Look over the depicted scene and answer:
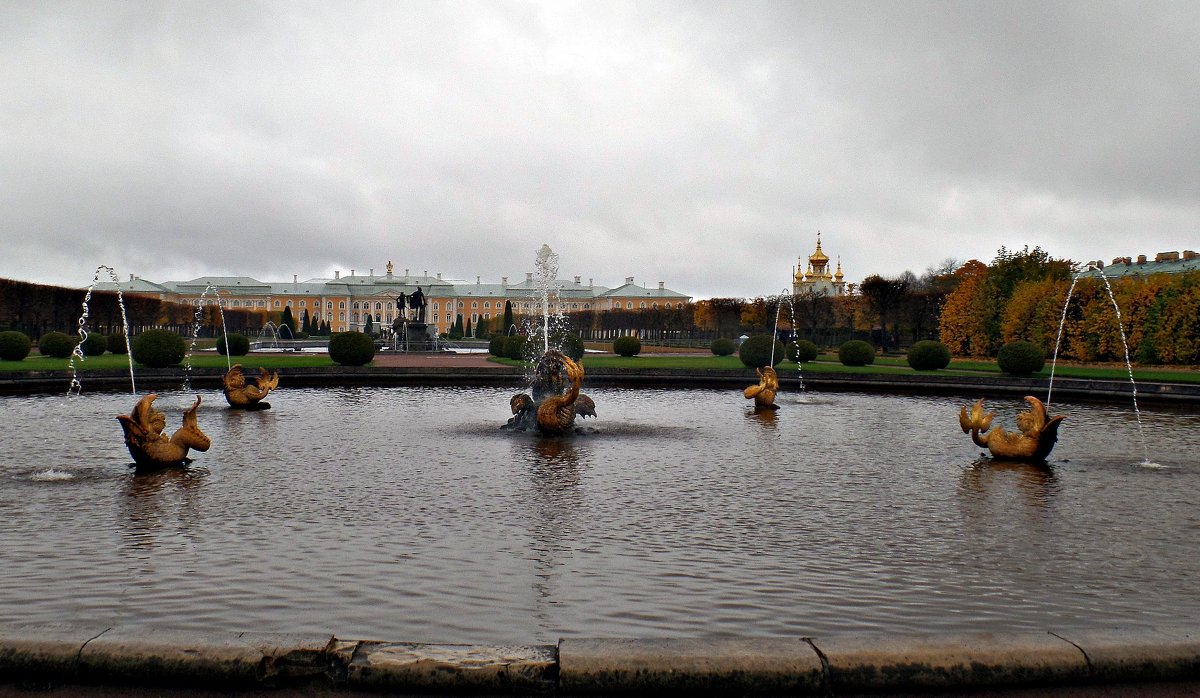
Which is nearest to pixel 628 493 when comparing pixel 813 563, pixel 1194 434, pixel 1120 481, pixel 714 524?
pixel 714 524

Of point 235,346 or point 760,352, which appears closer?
point 760,352

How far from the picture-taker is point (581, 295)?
441 ft

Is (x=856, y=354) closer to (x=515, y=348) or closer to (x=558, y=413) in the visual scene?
(x=515, y=348)

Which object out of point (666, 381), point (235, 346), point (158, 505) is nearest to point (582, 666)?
point (158, 505)

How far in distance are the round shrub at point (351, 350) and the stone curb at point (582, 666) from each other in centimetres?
2410

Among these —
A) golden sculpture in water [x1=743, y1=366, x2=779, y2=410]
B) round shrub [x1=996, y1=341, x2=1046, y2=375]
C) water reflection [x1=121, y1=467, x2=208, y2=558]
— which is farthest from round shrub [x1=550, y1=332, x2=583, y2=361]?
water reflection [x1=121, y1=467, x2=208, y2=558]

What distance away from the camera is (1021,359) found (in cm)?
2623

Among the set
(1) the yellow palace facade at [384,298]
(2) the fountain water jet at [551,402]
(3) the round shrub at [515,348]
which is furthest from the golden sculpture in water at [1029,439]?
(1) the yellow palace facade at [384,298]

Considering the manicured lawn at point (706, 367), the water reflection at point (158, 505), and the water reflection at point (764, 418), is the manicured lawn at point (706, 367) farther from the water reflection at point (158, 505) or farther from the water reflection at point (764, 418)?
the water reflection at point (158, 505)

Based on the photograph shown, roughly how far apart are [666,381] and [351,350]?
9.83 meters

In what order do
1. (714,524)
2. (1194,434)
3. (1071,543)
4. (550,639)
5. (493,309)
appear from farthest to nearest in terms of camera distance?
(493,309) < (1194,434) < (714,524) < (1071,543) < (550,639)

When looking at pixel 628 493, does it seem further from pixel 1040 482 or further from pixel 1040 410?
pixel 1040 410

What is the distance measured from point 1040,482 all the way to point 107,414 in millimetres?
13841

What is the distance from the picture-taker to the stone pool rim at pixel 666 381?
20.1m
